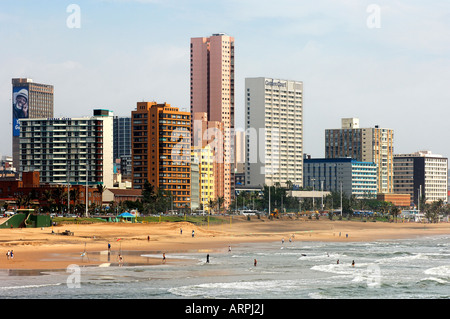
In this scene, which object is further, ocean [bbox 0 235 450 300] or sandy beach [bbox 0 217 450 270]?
sandy beach [bbox 0 217 450 270]

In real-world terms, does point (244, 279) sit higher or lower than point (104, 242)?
higher

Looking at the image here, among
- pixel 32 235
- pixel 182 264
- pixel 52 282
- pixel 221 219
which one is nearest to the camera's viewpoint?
pixel 52 282

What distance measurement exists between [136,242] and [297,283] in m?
50.8

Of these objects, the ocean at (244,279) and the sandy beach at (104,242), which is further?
the sandy beach at (104,242)

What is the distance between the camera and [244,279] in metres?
65.6

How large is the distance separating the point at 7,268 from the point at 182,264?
63.2 ft

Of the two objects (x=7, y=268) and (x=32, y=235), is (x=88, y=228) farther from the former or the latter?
(x=7, y=268)

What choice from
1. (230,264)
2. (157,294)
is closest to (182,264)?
(230,264)

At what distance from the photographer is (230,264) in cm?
7950

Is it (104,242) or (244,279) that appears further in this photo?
(104,242)

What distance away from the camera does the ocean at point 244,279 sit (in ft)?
184

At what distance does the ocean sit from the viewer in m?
56.0
